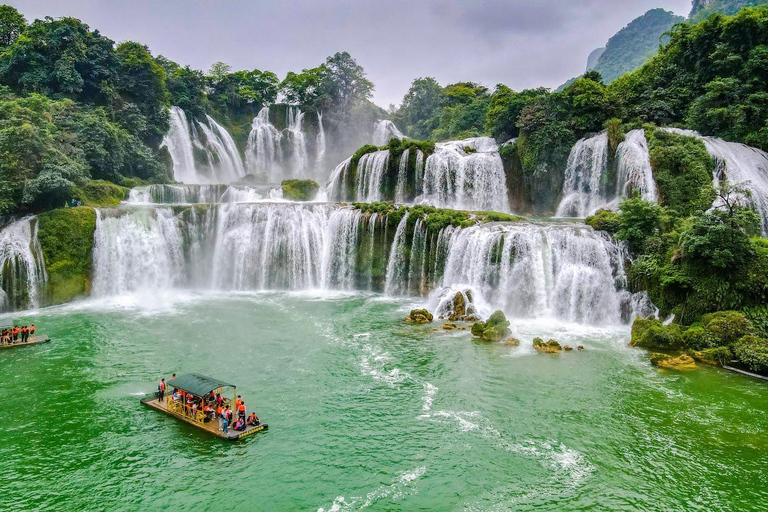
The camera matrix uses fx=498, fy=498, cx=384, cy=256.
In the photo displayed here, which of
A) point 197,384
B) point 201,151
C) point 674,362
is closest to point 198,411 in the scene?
point 197,384

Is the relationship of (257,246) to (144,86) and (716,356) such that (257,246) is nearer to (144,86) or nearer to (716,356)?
(144,86)

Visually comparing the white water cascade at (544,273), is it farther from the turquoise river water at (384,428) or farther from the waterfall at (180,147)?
the waterfall at (180,147)

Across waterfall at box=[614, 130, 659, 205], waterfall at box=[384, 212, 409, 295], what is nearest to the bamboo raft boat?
waterfall at box=[384, 212, 409, 295]

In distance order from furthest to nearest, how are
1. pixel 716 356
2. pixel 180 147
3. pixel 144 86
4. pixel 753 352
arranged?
pixel 180 147 → pixel 144 86 → pixel 716 356 → pixel 753 352

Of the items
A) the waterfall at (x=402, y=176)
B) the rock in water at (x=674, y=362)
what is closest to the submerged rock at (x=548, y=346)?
the rock in water at (x=674, y=362)

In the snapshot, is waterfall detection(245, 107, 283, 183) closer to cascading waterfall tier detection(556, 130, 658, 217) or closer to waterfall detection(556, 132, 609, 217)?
waterfall detection(556, 132, 609, 217)
